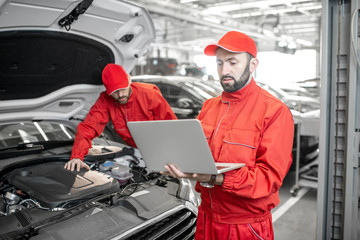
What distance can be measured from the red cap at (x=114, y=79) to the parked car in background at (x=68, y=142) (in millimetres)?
172

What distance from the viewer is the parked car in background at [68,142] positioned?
1.48 metres

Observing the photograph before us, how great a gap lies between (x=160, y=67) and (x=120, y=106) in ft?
32.8

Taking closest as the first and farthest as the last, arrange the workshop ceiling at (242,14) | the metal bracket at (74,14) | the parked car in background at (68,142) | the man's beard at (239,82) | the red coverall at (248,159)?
the red coverall at (248,159)
the man's beard at (239,82)
the parked car in background at (68,142)
the metal bracket at (74,14)
the workshop ceiling at (242,14)

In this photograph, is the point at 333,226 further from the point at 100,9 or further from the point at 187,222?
the point at 100,9

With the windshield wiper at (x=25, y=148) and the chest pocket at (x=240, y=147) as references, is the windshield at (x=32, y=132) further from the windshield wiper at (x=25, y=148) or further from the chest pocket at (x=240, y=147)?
the chest pocket at (x=240, y=147)

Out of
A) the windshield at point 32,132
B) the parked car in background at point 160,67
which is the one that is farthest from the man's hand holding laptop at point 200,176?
the parked car in background at point 160,67

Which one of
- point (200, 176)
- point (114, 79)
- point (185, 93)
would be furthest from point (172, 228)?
point (185, 93)

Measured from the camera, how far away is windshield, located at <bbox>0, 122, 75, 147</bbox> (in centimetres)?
231

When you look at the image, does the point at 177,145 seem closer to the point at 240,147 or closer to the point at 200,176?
the point at 200,176

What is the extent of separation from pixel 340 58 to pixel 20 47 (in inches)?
71.9

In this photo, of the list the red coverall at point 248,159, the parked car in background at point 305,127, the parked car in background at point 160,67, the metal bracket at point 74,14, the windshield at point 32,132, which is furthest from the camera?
the parked car in background at point 160,67

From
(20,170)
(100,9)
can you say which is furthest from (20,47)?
Result: (20,170)

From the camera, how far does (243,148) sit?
1300 millimetres

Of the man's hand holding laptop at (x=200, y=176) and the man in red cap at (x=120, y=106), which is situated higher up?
the man in red cap at (x=120, y=106)
